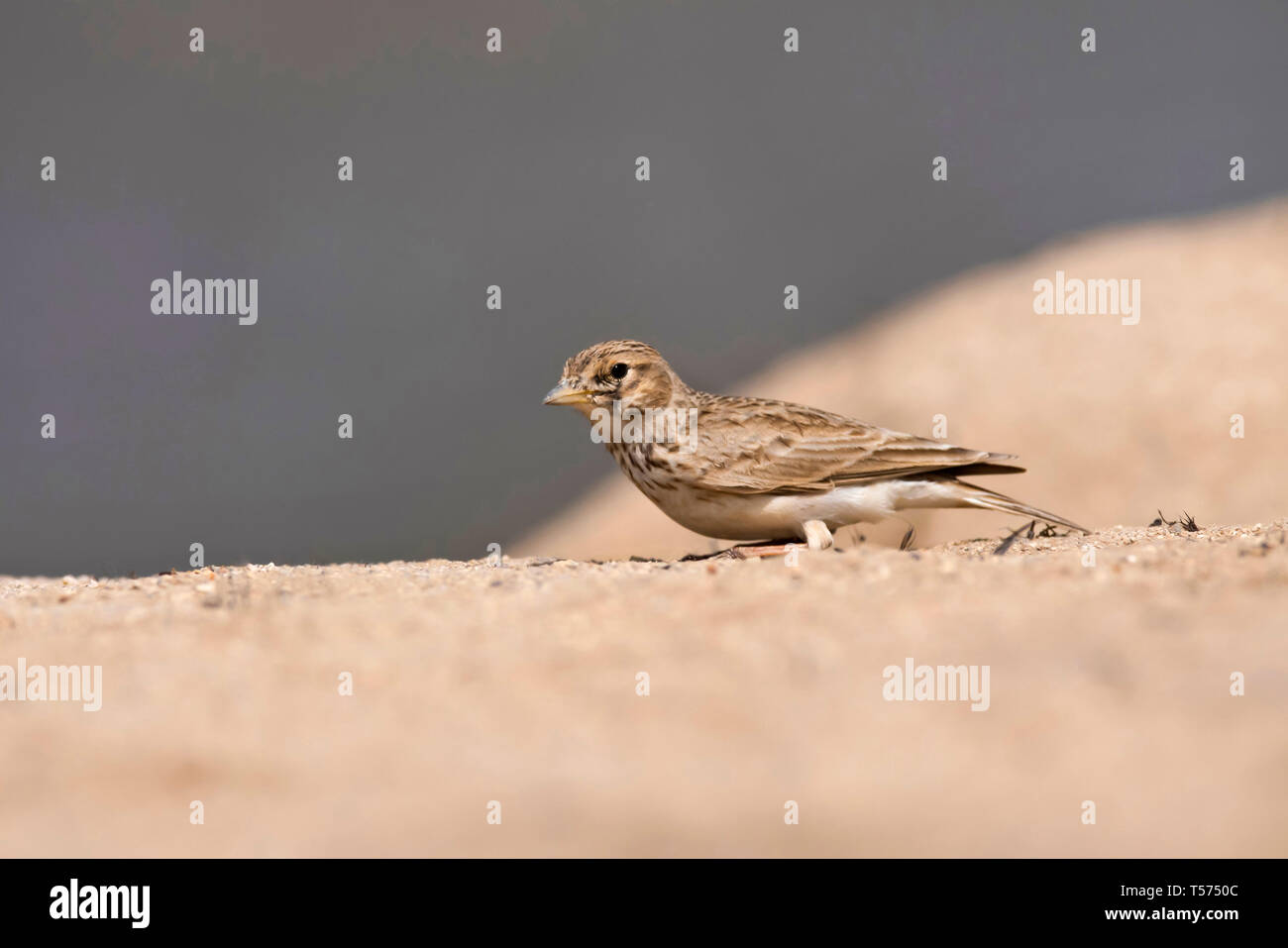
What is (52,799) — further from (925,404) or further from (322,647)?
(925,404)

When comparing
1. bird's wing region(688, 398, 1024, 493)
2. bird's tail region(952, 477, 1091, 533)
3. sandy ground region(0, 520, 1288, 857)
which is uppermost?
bird's wing region(688, 398, 1024, 493)

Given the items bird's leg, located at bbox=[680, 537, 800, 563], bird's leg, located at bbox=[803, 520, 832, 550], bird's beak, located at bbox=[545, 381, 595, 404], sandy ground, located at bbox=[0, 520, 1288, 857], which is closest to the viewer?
sandy ground, located at bbox=[0, 520, 1288, 857]

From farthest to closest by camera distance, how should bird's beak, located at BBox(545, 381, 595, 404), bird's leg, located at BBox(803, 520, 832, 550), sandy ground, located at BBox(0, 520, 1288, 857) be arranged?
bird's beak, located at BBox(545, 381, 595, 404) → bird's leg, located at BBox(803, 520, 832, 550) → sandy ground, located at BBox(0, 520, 1288, 857)

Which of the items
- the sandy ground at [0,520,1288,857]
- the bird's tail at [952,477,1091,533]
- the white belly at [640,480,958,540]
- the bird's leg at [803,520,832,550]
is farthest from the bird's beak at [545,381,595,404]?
the sandy ground at [0,520,1288,857]

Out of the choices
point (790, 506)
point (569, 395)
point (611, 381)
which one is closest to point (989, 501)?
point (790, 506)

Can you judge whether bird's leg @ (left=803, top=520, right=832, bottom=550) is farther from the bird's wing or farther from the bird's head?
the bird's head

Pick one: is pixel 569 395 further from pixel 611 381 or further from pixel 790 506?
pixel 790 506

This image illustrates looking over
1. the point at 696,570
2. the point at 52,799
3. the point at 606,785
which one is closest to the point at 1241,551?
the point at 696,570

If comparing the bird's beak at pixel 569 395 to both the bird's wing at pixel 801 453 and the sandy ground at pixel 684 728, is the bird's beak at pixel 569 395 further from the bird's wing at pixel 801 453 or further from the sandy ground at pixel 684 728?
the sandy ground at pixel 684 728
